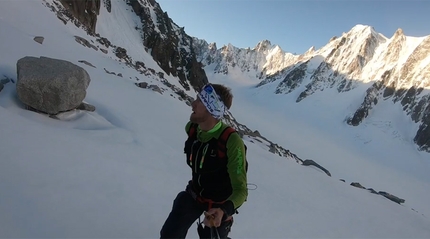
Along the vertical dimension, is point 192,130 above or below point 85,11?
below

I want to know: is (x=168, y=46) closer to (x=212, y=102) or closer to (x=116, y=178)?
(x=116, y=178)

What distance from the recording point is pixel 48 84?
24.0 ft

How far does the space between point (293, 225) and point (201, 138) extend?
4.95 m

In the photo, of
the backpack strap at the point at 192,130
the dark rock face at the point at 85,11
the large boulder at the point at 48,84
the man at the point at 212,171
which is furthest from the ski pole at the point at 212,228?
the dark rock face at the point at 85,11

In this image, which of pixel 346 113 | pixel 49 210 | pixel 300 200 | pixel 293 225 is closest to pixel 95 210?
Answer: pixel 49 210

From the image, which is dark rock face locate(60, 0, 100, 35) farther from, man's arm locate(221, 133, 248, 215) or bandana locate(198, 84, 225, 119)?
man's arm locate(221, 133, 248, 215)

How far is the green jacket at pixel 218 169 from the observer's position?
113 inches

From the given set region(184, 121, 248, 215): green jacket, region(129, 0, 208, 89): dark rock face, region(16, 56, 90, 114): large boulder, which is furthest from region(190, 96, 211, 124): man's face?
region(129, 0, 208, 89): dark rock face

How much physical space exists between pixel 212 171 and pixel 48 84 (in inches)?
239

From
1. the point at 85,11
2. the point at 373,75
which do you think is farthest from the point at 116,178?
the point at 373,75

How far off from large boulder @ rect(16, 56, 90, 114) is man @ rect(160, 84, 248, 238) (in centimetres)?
556

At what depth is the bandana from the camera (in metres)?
3.03

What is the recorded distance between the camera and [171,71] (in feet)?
151

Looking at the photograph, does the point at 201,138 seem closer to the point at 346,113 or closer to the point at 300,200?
the point at 300,200
